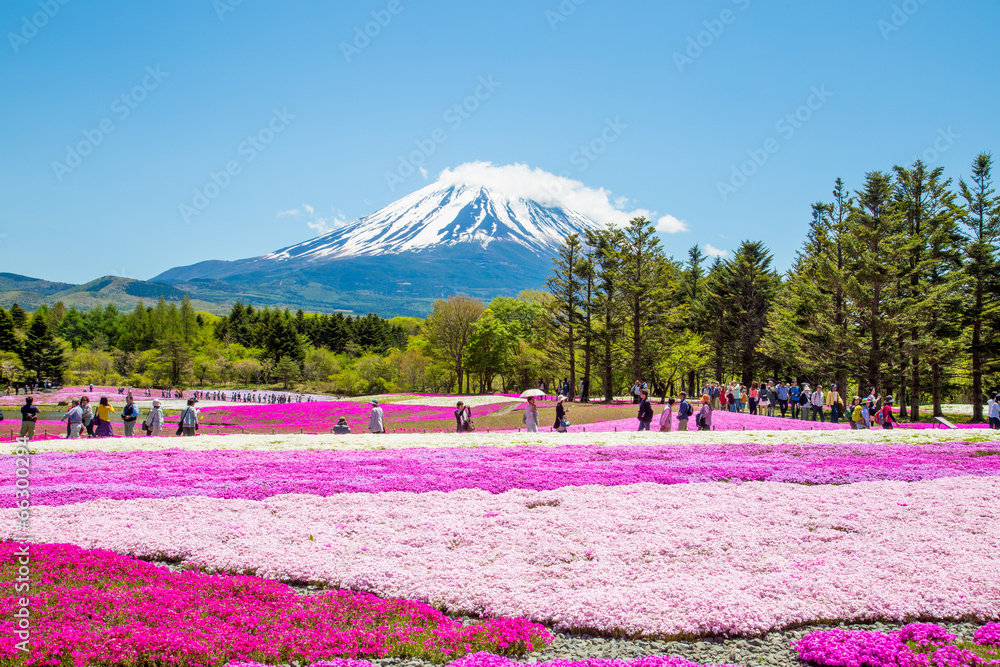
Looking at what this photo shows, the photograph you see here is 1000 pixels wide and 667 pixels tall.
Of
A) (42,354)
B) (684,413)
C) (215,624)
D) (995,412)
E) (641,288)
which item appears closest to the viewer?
(215,624)

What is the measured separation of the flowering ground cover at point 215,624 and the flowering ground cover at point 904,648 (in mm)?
2729

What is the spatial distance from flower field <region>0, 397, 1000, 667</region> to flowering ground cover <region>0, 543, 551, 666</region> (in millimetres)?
26

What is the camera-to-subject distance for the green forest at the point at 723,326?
136 feet

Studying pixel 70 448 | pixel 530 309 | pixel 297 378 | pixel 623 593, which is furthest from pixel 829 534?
pixel 297 378

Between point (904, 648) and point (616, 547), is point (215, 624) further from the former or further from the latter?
point (904, 648)

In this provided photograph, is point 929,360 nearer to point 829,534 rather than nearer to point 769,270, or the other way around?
point 769,270

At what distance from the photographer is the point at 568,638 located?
22.6 ft

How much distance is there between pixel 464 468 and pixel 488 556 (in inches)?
263

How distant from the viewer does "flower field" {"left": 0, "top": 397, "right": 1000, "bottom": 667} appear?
254 inches

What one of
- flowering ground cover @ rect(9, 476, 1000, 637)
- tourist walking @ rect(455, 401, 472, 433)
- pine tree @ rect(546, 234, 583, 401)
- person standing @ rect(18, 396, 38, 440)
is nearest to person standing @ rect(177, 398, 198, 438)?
person standing @ rect(18, 396, 38, 440)

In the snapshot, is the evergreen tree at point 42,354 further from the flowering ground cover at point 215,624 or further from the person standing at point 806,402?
the flowering ground cover at point 215,624

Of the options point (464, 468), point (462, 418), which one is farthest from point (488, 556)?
point (462, 418)

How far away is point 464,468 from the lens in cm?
1581

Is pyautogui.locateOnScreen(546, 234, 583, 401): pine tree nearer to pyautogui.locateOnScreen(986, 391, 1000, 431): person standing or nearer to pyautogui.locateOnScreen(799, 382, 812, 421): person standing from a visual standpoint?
pyautogui.locateOnScreen(799, 382, 812, 421): person standing
